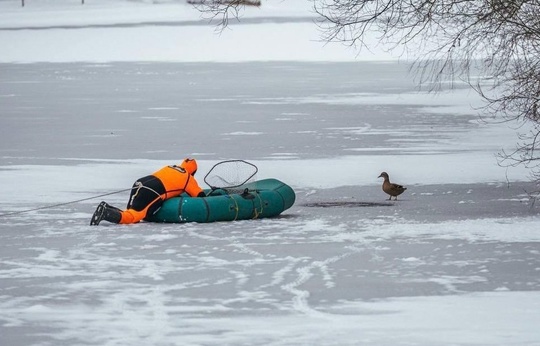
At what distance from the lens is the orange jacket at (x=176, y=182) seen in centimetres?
1305

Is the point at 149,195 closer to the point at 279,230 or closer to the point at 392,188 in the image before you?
the point at 279,230

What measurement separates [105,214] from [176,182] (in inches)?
32.5

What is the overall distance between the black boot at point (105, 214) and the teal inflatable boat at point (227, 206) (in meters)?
0.36

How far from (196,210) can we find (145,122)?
11589 mm

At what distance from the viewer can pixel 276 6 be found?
10156 cm

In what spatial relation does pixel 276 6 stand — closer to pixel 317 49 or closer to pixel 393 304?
pixel 317 49

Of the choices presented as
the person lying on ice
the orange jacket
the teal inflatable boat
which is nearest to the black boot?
the person lying on ice

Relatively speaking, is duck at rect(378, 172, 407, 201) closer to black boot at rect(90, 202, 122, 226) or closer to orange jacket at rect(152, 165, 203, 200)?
orange jacket at rect(152, 165, 203, 200)

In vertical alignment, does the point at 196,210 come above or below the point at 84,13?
below

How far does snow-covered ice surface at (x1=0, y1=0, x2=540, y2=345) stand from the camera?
28.0ft

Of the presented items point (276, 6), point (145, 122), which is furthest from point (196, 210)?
point (276, 6)

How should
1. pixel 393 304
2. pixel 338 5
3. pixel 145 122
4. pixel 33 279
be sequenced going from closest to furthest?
pixel 393 304 < pixel 33 279 < pixel 338 5 < pixel 145 122

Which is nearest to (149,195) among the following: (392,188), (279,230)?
(279,230)

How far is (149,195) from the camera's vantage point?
12.9m
